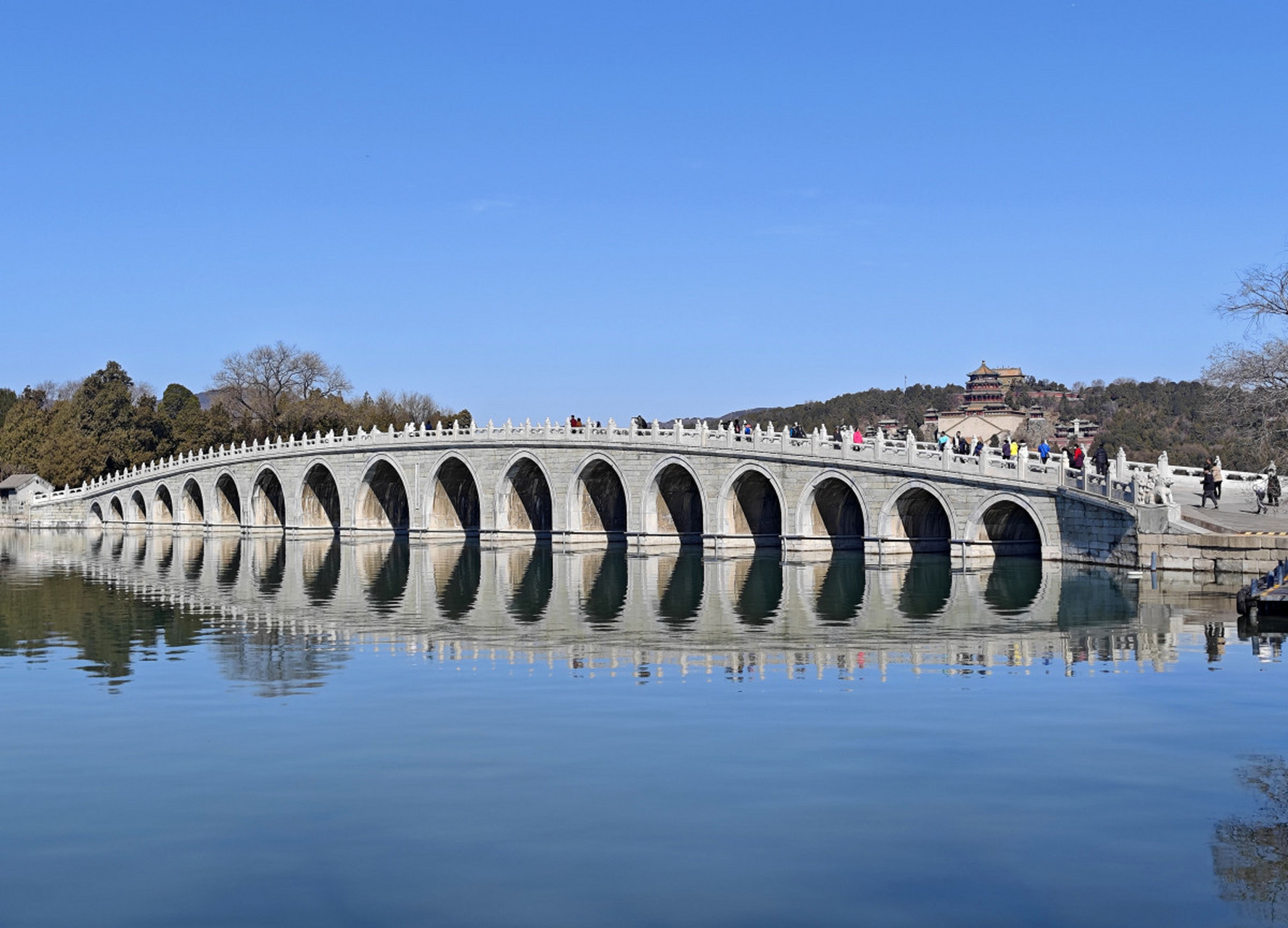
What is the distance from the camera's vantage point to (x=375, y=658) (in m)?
19.5

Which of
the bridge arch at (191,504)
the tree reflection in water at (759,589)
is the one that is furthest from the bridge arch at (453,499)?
the bridge arch at (191,504)

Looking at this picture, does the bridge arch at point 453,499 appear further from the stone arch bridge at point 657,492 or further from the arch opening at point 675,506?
the arch opening at point 675,506

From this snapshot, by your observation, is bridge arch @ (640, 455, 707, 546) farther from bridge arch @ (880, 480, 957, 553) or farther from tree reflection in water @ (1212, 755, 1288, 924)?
tree reflection in water @ (1212, 755, 1288, 924)

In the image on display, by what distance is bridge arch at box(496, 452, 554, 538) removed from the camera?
47750mm

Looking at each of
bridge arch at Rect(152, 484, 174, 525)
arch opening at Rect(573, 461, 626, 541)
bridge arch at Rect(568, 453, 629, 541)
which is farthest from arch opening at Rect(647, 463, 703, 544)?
bridge arch at Rect(152, 484, 174, 525)

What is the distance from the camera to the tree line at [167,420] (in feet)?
→ 245

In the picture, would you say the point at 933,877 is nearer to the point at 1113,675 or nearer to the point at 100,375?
the point at 1113,675

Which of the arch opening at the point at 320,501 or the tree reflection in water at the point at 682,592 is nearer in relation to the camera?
the tree reflection in water at the point at 682,592

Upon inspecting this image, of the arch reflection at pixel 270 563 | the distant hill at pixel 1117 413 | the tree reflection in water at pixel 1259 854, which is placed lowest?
the tree reflection in water at pixel 1259 854

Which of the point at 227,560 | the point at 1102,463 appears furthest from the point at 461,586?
the point at 1102,463

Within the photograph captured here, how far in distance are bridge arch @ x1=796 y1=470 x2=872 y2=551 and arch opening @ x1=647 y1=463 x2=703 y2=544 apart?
4.75m

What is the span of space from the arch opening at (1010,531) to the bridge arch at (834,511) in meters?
3.01

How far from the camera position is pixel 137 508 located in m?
69.5

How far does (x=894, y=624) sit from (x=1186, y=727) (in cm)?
869
